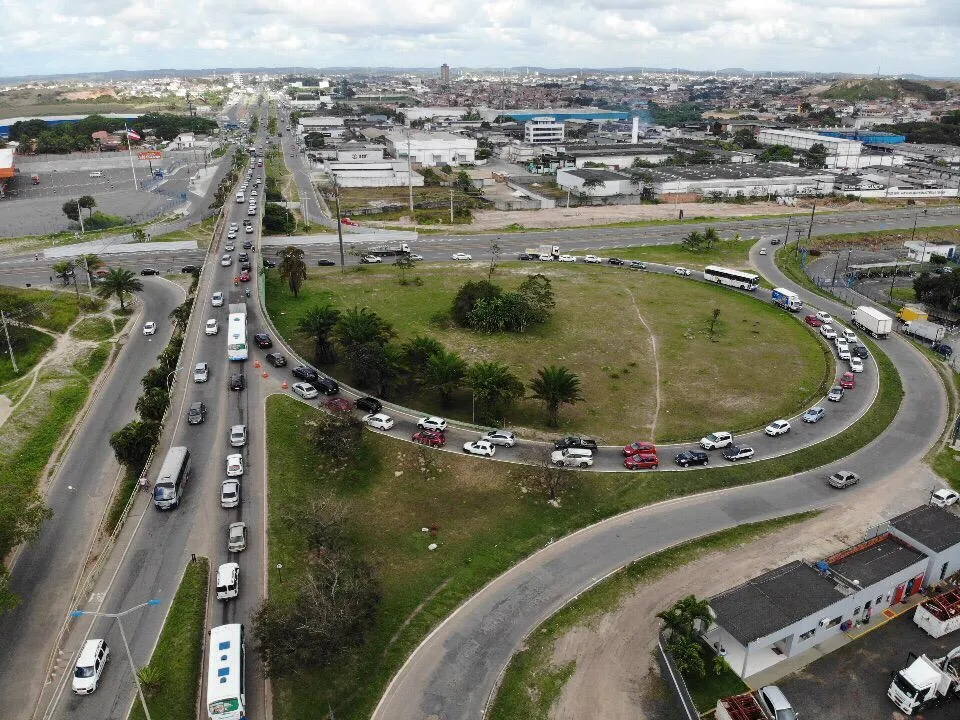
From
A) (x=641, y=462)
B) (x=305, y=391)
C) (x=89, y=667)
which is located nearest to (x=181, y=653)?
(x=89, y=667)

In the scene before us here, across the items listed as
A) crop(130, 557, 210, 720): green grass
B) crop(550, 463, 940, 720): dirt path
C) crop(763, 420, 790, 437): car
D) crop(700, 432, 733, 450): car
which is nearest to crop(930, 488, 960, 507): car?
crop(550, 463, 940, 720): dirt path

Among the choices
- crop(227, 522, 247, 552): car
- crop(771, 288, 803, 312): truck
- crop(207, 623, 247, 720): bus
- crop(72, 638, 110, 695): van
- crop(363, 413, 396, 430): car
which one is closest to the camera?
crop(207, 623, 247, 720): bus

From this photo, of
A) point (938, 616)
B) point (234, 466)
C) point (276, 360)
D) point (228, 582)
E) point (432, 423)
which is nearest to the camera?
point (938, 616)

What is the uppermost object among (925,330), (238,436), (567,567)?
(238,436)

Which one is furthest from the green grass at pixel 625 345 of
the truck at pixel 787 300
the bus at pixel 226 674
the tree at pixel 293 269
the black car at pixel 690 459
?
the bus at pixel 226 674

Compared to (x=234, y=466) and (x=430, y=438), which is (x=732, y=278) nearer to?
(x=430, y=438)

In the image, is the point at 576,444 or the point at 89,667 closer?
the point at 89,667

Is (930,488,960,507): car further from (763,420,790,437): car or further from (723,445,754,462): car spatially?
(723,445,754,462): car
